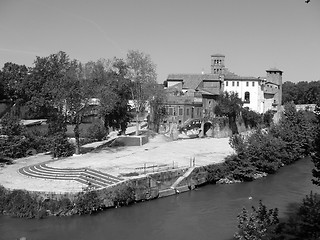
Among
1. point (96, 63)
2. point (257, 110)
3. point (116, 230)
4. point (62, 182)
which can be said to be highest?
point (96, 63)

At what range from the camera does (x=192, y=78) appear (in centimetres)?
6222

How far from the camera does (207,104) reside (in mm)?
56906

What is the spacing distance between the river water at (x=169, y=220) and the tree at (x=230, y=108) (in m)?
27.0

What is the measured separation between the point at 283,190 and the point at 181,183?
7232mm

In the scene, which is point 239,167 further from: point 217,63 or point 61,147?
point 217,63

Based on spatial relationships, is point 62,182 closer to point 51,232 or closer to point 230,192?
point 51,232

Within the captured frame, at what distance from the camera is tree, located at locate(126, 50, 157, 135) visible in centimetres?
4062

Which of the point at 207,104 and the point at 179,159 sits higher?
the point at 207,104

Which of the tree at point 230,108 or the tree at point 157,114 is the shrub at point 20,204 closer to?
the tree at point 157,114

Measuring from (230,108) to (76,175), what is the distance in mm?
32719

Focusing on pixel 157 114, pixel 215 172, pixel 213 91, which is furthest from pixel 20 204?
pixel 213 91

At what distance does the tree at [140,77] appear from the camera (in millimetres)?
40625

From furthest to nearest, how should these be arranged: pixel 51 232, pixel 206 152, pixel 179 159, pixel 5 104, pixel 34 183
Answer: pixel 5 104, pixel 206 152, pixel 179 159, pixel 34 183, pixel 51 232

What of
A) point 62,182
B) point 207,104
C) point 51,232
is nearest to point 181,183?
point 62,182
